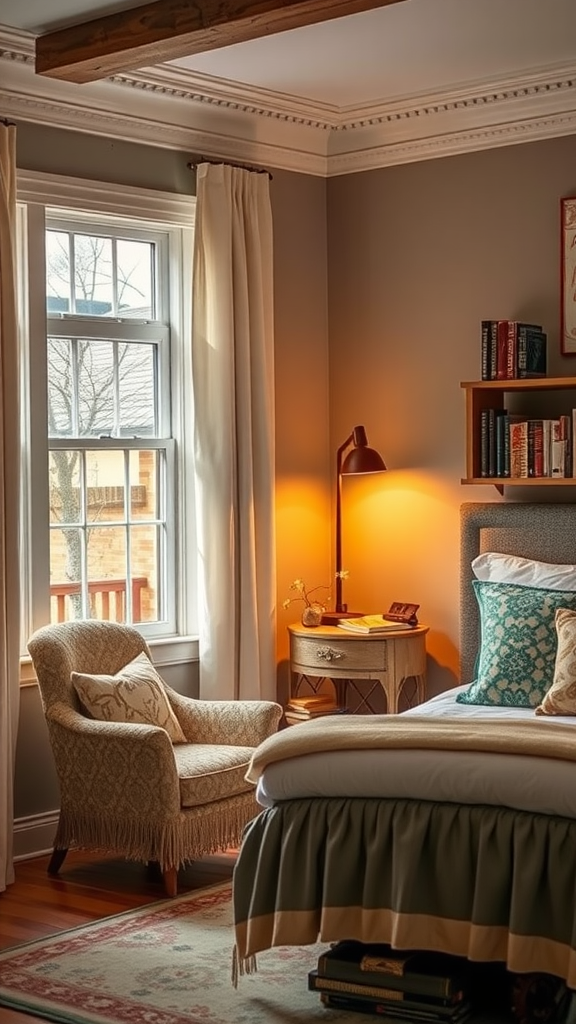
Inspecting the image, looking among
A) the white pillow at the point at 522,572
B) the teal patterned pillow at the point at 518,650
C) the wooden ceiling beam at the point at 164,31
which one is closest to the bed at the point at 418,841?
the teal patterned pillow at the point at 518,650

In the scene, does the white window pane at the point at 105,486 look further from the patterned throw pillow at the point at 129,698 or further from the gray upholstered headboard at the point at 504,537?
the gray upholstered headboard at the point at 504,537

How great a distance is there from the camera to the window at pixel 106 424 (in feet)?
18.2

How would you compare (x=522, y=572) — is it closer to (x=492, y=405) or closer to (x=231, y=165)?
(x=492, y=405)

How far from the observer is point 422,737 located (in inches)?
153

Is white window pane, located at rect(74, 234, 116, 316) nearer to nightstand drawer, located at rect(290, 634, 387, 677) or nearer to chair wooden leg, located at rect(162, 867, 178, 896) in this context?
nightstand drawer, located at rect(290, 634, 387, 677)

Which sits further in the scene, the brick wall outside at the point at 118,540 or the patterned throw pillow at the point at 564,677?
the brick wall outside at the point at 118,540

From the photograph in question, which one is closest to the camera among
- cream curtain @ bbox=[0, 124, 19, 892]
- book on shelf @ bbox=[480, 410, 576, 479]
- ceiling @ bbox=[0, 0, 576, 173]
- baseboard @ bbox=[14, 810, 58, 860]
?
ceiling @ bbox=[0, 0, 576, 173]

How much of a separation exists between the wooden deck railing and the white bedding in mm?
1950

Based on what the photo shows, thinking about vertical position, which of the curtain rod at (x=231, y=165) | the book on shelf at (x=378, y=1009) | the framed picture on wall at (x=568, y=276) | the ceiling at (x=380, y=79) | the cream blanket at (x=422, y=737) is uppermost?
the ceiling at (x=380, y=79)

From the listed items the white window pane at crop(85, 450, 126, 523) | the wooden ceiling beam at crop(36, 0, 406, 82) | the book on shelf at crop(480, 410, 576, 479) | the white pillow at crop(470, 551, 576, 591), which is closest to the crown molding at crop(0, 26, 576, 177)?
the wooden ceiling beam at crop(36, 0, 406, 82)

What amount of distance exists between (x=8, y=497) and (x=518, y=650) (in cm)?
195

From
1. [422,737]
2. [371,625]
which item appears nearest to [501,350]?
[371,625]

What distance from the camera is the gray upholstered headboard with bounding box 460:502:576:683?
18.8ft

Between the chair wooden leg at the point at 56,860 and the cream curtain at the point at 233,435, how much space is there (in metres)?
1.05
